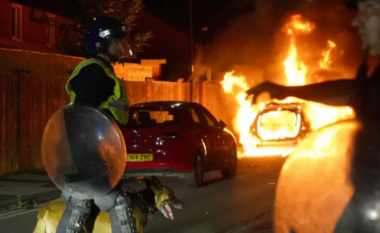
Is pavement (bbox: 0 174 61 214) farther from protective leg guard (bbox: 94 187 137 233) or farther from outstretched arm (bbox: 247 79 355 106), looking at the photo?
outstretched arm (bbox: 247 79 355 106)

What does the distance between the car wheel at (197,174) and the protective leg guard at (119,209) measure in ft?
28.4

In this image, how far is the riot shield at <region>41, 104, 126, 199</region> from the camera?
358cm

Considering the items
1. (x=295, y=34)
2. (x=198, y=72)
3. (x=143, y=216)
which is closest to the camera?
(x=143, y=216)

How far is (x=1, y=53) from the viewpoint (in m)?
13.8

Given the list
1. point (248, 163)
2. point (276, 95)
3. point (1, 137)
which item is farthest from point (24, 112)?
point (276, 95)

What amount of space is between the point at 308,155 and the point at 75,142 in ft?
4.49

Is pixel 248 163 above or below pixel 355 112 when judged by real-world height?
→ below

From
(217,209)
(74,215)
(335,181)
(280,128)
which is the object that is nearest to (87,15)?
(280,128)

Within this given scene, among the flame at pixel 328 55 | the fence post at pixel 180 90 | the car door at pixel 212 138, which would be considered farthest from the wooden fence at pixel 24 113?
the fence post at pixel 180 90

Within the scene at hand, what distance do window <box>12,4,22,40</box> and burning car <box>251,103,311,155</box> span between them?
29.1 ft

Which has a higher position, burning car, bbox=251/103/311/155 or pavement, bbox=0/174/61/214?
burning car, bbox=251/103/311/155

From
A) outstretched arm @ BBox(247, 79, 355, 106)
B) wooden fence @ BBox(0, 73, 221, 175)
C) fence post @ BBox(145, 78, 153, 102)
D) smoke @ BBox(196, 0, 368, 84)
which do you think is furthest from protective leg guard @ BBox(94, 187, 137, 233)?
smoke @ BBox(196, 0, 368, 84)

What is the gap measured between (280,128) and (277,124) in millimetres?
220

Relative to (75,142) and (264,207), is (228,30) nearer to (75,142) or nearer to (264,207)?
(264,207)
